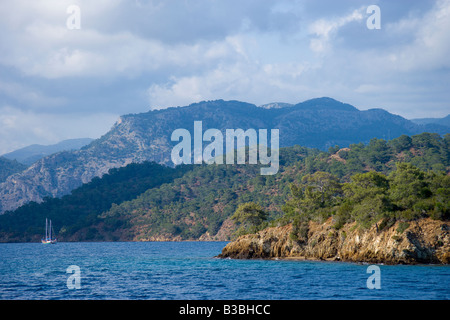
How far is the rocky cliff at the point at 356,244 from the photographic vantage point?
162 feet

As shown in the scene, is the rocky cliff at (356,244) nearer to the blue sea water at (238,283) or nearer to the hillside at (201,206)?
the blue sea water at (238,283)

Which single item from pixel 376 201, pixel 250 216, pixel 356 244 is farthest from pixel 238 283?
pixel 250 216

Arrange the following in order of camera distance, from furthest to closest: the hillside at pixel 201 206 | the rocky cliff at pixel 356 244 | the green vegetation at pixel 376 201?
the hillside at pixel 201 206 → the green vegetation at pixel 376 201 → the rocky cliff at pixel 356 244

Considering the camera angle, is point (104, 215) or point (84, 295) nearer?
point (84, 295)

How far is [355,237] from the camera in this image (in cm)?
5509

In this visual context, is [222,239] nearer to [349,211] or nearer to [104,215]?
[104,215]

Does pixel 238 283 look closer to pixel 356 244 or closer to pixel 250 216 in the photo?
pixel 356 244

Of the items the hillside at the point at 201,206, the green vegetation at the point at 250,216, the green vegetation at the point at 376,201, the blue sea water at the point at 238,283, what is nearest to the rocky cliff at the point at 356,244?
the green vegetation at the point at 376,201

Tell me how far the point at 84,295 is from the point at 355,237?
3153 cm

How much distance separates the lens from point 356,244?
54844 millimetres

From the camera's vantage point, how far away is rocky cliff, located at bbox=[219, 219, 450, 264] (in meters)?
49.4

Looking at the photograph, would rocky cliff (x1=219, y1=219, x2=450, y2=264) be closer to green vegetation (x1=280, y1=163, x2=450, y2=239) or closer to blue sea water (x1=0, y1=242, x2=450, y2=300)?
green vegetation (x1=280, y1=163, x2=450, y2=239)

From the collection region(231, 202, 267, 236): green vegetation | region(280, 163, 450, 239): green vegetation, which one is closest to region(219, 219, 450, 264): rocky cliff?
region(280, 163, 450, 239): green vegetation
